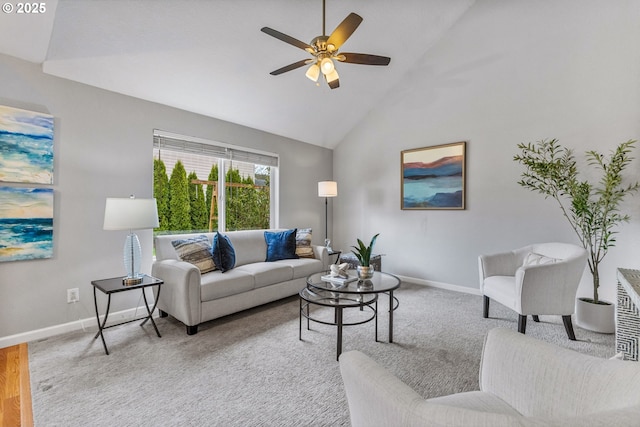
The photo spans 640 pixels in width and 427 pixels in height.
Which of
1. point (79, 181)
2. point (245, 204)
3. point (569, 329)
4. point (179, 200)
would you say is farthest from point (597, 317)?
point (79, 181)

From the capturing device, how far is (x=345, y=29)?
7.04 ft

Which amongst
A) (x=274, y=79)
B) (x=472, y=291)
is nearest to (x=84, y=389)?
(x=274, y=79)

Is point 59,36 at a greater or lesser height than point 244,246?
greater

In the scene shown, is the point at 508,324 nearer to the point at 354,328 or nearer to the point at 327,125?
the point at 354,328

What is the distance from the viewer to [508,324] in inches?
115

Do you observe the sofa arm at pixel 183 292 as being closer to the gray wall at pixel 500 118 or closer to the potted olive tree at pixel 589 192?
the gray wall at pixel 500 118

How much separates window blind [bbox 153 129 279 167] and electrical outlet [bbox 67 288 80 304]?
164 centimetres

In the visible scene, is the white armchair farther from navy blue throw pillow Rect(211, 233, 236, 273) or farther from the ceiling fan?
navy blue throw pillow Rect(211, 233, 236, 273)

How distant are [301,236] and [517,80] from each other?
3.29 meters

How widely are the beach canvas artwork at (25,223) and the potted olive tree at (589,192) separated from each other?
15.2 feet

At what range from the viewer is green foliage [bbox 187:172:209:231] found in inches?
147

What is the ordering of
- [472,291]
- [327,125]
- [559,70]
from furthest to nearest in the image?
1. [327,125]
2. [472,291]
3. [559,70]

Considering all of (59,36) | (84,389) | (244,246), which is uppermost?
(59,36)

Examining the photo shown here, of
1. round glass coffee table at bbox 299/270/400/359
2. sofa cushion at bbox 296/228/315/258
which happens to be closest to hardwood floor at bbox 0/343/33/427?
round glass coffee table at bbox 299/270/400/359
